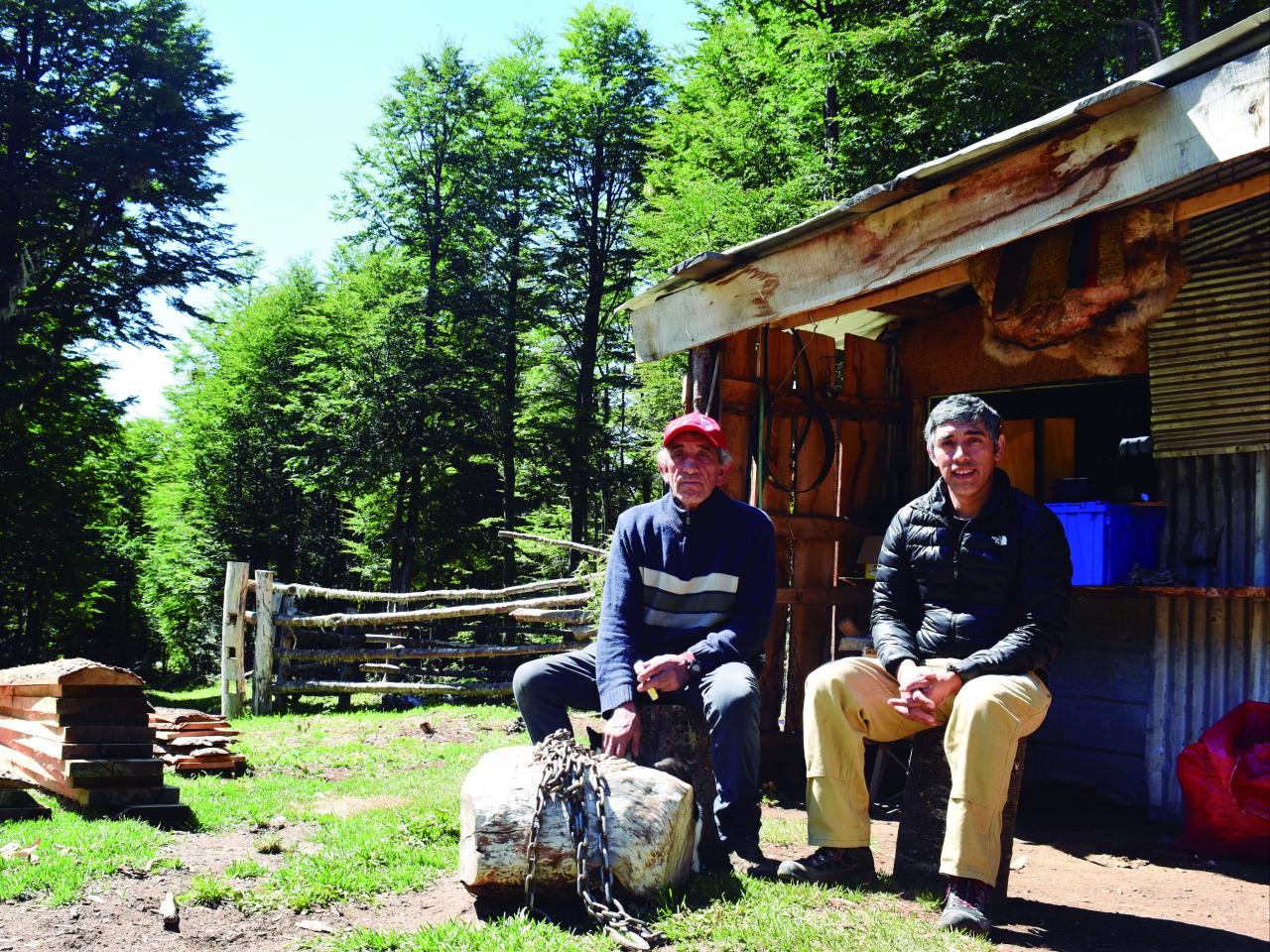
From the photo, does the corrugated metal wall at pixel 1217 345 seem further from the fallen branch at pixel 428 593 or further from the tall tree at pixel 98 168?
the tall tree at pixel 98 168

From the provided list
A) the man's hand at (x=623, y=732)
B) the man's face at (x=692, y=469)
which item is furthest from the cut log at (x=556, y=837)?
the man's face at (x=692, y=469)

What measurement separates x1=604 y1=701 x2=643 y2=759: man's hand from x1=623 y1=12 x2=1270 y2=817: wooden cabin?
84.6 inches

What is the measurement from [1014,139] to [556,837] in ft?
10.5

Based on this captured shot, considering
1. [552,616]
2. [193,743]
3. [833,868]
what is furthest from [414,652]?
[833,868]

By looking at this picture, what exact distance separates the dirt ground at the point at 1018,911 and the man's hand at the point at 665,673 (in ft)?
3.17

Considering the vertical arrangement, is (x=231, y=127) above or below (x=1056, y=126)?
above

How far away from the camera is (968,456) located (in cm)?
375

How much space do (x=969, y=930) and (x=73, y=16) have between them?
20482 millimetres

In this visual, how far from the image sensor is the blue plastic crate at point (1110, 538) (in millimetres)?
5168

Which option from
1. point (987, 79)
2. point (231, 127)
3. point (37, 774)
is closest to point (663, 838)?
point (37, 774)

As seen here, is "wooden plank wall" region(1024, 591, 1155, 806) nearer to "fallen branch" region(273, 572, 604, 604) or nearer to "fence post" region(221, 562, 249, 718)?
"fallen branch" region(273, 572, 604, 604)

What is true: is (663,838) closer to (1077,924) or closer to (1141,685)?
(1077,924)

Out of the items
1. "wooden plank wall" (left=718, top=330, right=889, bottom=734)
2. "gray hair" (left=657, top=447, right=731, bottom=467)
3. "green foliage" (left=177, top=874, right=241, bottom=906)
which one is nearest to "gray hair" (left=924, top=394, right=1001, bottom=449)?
"gray hair" (left=657, top=447, right=731, bottom=467)

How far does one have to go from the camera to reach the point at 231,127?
19344 millimetres
